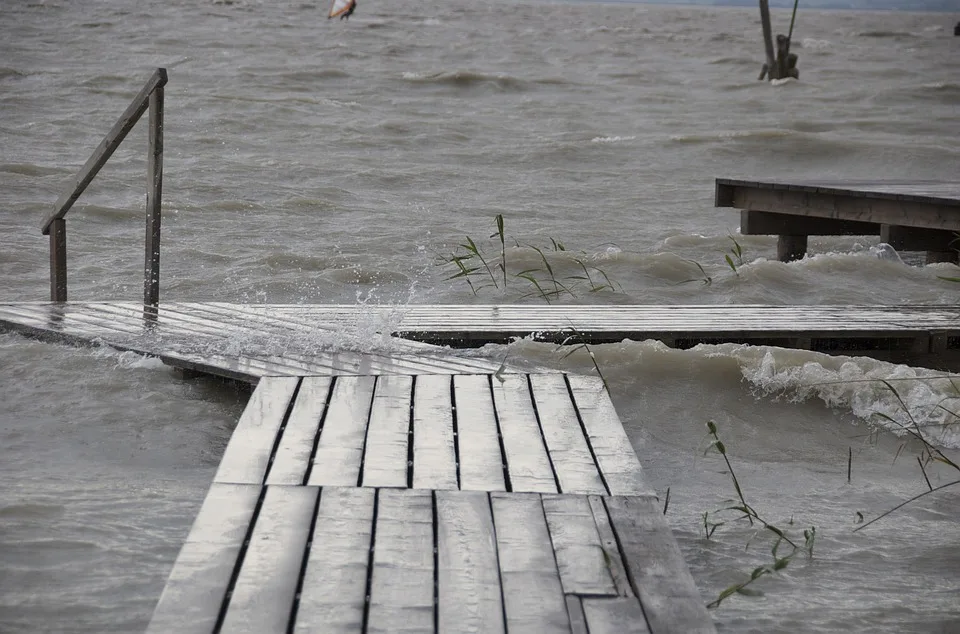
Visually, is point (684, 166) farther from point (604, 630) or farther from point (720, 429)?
point (604, 630)

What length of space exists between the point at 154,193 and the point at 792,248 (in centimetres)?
578

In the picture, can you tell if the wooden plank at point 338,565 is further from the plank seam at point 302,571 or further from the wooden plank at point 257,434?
the wooden plank at point 257,434

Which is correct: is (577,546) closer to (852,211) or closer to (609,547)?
(609,547)

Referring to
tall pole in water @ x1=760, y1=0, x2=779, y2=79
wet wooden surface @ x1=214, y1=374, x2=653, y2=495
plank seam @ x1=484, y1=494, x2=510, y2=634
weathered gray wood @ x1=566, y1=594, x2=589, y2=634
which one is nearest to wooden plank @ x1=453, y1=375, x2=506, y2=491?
wet wooden surface @ x1=214, y1=374, x2=653, y2=495

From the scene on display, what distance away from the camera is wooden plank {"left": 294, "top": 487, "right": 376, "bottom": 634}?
2.69 metres

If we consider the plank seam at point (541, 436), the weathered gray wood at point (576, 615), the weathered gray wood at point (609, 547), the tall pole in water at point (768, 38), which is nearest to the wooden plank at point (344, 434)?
the plank seam at point (541, 436)

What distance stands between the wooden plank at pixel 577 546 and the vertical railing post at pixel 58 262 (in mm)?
4271

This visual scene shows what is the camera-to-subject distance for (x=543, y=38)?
42312 mm

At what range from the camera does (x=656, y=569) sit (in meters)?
3.06

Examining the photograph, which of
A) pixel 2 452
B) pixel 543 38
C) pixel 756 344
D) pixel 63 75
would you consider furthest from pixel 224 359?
pixel 543 38

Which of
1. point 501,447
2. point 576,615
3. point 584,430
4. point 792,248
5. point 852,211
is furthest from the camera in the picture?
point 792,248

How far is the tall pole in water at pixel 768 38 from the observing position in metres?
22.9

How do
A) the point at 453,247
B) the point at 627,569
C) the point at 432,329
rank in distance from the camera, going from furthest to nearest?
the point at 453,247, the point at 432,329, the point at 627,569

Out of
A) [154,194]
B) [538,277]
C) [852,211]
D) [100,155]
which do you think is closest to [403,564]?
[154,194]
